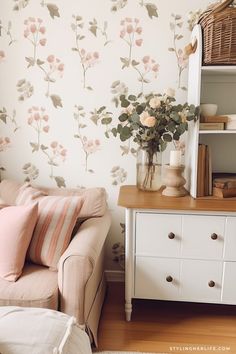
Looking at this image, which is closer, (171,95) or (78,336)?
(78,336)

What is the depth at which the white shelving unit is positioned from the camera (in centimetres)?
190

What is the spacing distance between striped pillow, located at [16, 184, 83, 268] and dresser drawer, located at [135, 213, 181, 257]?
381mm

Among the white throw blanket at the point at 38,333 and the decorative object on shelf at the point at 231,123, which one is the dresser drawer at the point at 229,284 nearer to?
the decorative object on shelf at the point at 231,123

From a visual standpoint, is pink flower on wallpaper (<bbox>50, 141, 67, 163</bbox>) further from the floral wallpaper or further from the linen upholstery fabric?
the linen upholstery fabric

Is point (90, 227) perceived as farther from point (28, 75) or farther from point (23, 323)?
point (28, 75)

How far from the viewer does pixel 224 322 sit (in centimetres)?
205

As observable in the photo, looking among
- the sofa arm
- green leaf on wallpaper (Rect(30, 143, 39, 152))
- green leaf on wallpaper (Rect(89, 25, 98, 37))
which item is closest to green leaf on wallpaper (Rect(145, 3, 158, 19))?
green leaf on wallpaper (Rect(89, 25, 98, 37))

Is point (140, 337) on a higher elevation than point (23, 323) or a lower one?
lower

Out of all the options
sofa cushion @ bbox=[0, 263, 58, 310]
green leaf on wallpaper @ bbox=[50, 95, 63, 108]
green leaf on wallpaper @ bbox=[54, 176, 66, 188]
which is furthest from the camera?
green leaf on wallpaper @ bbox=[54, 176, 66, 188]

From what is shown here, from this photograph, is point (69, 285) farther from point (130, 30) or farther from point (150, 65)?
point (130, 30)

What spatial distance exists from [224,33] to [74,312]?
5.38 feet

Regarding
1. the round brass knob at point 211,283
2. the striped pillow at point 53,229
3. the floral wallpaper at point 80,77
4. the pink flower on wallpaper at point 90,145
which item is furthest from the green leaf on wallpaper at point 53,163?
the round brass knob at point 211,283

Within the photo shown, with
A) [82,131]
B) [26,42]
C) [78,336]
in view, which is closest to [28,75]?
[26,42]

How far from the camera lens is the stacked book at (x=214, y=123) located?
1.95 meters
